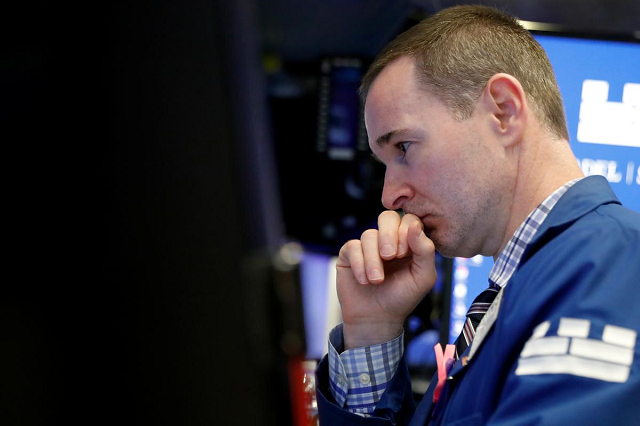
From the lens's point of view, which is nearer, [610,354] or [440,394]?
[610,354]

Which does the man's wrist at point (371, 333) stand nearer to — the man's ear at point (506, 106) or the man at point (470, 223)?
the man at point (470, 223)

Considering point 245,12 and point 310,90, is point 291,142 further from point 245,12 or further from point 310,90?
point 245,12

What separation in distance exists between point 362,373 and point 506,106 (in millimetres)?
542

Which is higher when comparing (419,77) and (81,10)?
(81,10)

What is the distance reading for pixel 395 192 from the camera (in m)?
1.29

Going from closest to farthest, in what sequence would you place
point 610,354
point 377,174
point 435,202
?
point 610,354
point 435,202
point 377,174

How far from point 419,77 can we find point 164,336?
102 cm

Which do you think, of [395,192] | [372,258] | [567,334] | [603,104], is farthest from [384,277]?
[603,104]

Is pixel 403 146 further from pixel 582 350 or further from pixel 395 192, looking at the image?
pixel 582 350

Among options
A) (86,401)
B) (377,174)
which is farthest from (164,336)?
(377,174)

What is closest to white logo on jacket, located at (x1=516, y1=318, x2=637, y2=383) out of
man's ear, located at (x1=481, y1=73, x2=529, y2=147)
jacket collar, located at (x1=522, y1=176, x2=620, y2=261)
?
jacket collar, located at (x1=522, y1=176, x2=620, y2=261)

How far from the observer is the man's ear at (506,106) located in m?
1.17

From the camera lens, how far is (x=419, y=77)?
125cm

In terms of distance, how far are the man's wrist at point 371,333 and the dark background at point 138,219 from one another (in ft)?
3.37
